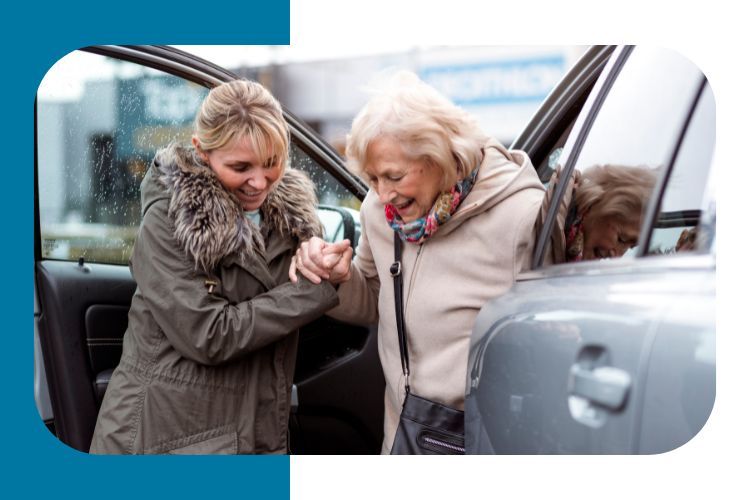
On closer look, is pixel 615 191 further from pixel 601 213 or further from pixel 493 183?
pixel 493 183

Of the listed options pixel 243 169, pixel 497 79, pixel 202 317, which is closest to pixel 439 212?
pixel 497 79

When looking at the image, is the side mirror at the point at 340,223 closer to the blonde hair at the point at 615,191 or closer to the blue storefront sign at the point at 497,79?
the blue storefront sign at the point at 497,79

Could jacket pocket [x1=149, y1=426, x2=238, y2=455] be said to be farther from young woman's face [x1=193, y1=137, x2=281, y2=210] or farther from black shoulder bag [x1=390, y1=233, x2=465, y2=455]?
young woman's face [x1=193, y1=137, x2=281, y2=210]

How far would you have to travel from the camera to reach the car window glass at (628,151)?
162 centimetres

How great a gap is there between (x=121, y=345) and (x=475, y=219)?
93cm

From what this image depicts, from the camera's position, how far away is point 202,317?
188cm

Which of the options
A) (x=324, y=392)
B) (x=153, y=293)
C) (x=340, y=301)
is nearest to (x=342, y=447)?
→ (x=324, y=392)

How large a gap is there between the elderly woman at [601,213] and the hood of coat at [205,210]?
0.60 m

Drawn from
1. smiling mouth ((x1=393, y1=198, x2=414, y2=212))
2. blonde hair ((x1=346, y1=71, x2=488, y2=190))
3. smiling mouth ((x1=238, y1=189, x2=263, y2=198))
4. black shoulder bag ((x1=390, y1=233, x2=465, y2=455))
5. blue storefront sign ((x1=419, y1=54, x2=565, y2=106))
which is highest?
blue storefront sign ((x1=419, y1=54, x2=565, y2=106))

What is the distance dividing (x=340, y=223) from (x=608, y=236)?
73cm

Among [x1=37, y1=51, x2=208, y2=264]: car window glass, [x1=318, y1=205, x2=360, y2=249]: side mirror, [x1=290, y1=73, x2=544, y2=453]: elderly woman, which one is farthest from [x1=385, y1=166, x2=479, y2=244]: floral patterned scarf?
[x1=37, y1=51, x2=208, y2=264]: car window glass

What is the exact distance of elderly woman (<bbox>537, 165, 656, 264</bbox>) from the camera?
1.62 metres

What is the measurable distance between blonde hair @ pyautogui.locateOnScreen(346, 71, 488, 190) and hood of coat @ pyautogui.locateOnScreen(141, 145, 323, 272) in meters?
0.25

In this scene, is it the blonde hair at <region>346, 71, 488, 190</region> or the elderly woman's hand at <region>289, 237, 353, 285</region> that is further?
the elderly woman's hand at <region>289, 237, 353, 285</region>
